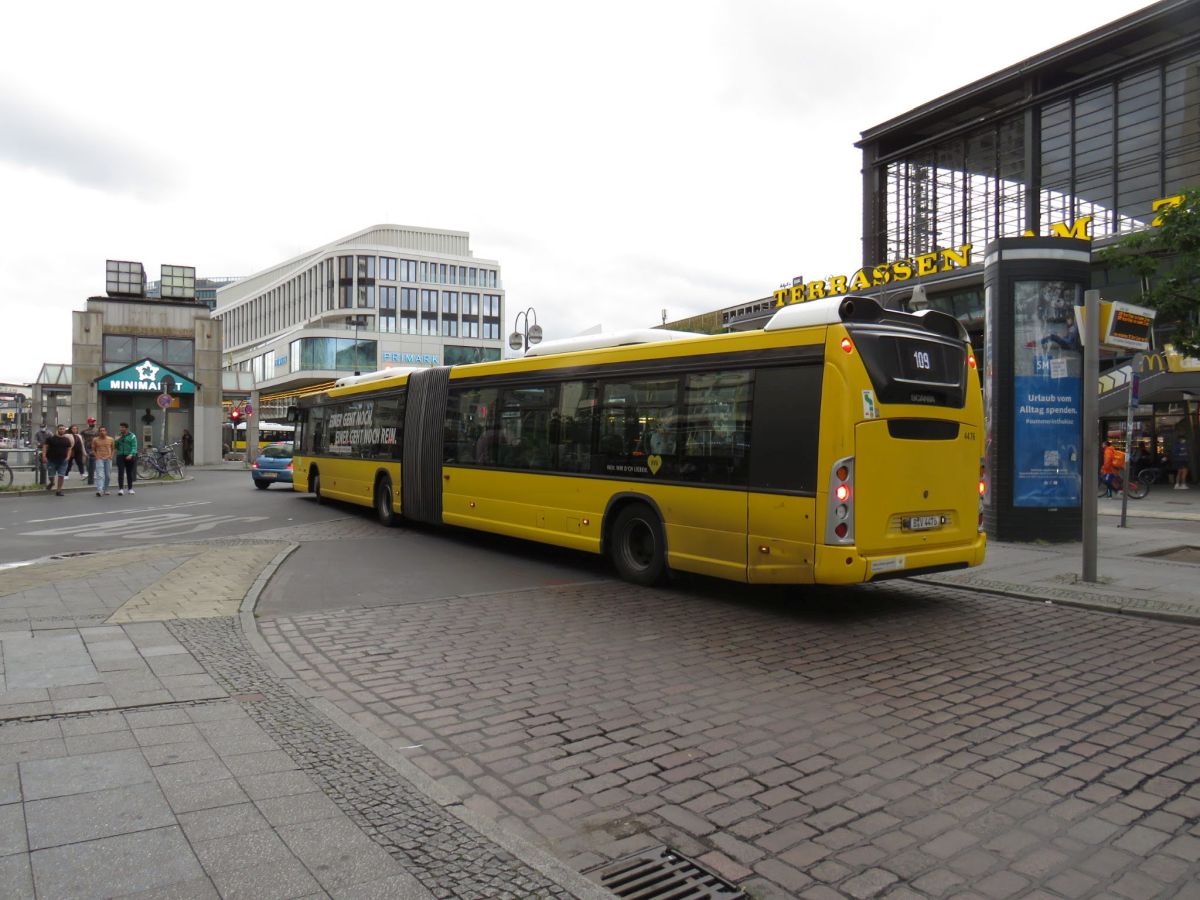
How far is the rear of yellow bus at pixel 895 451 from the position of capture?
7188 millimetres

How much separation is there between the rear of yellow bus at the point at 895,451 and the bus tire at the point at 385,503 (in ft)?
31.7

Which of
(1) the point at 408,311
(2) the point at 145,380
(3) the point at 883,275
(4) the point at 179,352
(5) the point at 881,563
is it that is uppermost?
(1) the point at 408,311

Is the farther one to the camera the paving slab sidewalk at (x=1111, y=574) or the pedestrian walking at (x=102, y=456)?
the pedestrian walking at (x=102, y=456)

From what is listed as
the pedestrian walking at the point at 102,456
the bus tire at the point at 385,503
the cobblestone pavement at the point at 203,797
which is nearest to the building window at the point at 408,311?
the pedestrian walking at the point at 102,456

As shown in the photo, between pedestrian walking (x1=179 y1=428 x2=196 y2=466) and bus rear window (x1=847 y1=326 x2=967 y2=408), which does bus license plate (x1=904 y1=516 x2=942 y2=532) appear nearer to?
bus rear window (x1=847 y1=326 x2=967 y2=408)

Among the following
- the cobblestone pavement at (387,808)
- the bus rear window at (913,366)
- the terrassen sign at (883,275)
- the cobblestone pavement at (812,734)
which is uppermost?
the terrassen sign at (883,275)

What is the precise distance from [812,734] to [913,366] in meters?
4.25

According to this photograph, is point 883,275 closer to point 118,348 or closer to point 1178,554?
point 1178,554

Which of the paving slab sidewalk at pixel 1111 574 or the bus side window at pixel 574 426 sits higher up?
the bus side window at pixel 574 426

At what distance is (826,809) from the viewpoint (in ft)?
12.0

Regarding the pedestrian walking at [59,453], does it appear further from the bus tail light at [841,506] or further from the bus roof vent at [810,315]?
the bus tail light at [841,506]

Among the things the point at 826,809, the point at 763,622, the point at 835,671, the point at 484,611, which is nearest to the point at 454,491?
the point at 484,611

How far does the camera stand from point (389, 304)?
10244 cm

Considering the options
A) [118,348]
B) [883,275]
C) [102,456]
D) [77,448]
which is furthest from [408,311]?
[102,456]
